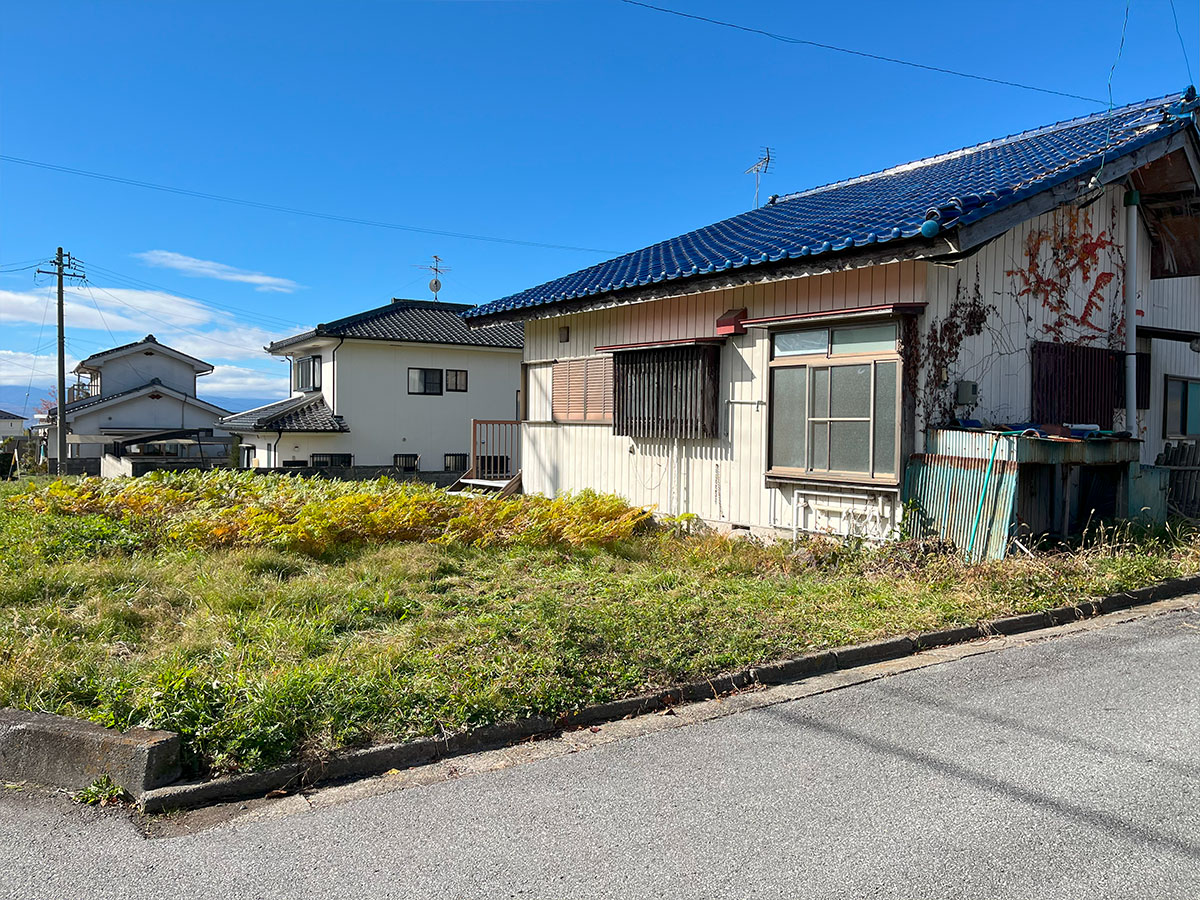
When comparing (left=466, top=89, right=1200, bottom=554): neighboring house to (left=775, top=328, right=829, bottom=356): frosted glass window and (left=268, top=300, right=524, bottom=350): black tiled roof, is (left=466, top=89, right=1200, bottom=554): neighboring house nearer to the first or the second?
(left=775, top=328, right=829, bottom=356): frosted glass window

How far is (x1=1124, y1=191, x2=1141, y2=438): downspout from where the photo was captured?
380 inches

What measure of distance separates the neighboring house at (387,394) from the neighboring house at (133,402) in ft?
43.8

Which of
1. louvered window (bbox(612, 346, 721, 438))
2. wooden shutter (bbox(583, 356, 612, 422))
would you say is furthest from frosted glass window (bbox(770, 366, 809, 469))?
wooden shutter (bbox(583, 356, 612, 422))

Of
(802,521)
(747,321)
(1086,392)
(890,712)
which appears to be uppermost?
(747,321)

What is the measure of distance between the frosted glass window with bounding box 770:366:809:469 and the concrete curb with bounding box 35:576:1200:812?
3061mm

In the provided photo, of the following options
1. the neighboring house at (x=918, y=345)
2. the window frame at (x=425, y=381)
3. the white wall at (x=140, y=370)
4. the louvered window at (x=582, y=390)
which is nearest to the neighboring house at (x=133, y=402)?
the white wall at (x=140, y=370)

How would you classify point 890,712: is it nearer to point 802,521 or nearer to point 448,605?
point 448,605

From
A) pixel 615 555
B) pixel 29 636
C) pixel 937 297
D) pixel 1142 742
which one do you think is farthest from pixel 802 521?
pixel 29 636

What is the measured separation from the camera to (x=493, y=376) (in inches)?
986

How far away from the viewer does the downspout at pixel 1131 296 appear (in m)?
9.65

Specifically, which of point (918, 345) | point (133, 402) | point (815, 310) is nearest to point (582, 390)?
point (815, 310)

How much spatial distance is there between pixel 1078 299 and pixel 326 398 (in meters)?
19.1

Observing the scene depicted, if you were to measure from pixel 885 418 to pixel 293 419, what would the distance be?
59.4ft

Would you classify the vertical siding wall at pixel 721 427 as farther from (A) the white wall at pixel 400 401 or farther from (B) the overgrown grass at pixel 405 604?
(A) the white wall at pixel 400 401
